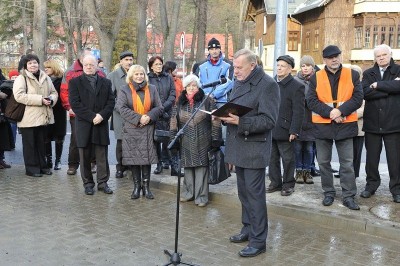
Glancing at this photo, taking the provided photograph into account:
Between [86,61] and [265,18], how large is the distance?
4127 centimetres

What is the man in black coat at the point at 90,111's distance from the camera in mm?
8070

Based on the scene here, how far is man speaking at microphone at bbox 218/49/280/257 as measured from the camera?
5461 millimetres

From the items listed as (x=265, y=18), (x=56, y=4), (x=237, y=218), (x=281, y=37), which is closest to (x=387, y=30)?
(x=265, y=18)

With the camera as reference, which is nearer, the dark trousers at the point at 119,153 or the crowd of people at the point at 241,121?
the crowd of people at the point at 241,121

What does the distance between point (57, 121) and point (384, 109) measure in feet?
18.4

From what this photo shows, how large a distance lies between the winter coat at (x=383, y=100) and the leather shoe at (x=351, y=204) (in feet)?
3.27

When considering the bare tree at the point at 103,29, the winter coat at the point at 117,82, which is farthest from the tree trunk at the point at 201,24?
the winter coat at the point at 117,82

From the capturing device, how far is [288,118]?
757 cm

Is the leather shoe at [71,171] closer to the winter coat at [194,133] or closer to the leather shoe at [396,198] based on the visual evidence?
the winter coat at [194,133]

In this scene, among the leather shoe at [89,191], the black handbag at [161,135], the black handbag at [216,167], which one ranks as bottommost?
the leather shoe at [89,191]

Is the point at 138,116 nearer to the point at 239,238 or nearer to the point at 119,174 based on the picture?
the point at 119,174

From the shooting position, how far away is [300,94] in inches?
295

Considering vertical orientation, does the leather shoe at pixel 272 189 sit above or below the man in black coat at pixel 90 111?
below

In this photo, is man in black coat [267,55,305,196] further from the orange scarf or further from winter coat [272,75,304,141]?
the orange scarf
